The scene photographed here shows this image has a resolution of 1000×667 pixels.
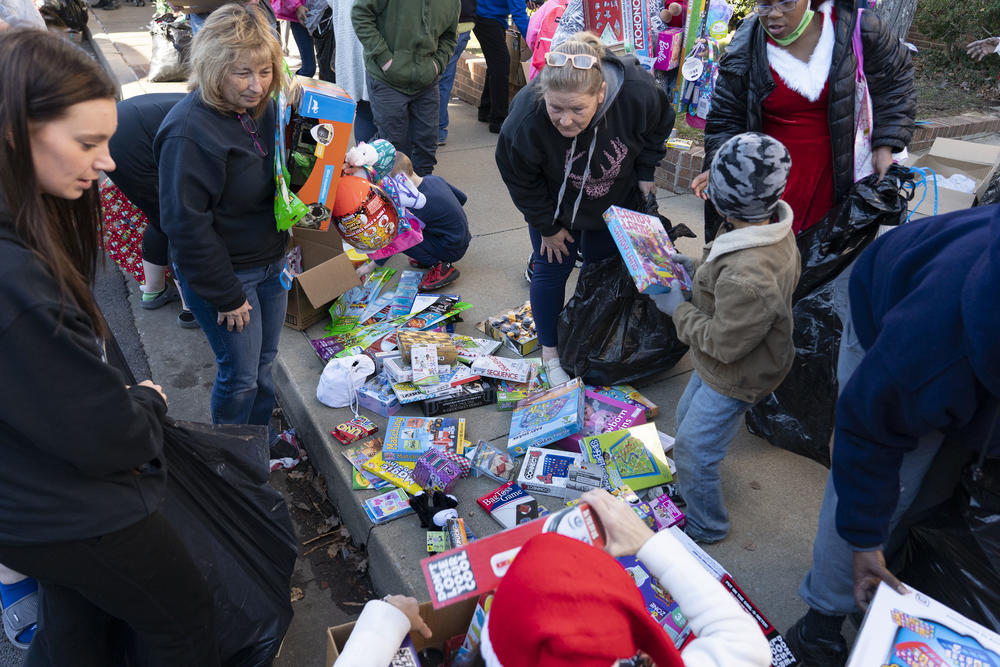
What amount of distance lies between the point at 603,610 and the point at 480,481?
1898 millimetres

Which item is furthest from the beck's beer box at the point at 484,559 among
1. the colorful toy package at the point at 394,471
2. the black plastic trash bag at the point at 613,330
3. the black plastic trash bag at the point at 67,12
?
the black plastic trash bag at the point at 67,12

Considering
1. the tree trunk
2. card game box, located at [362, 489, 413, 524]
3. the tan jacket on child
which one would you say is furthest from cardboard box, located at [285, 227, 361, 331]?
the tree trunk

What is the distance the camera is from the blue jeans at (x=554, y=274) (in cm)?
337

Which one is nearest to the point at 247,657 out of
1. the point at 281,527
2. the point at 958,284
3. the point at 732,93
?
the point at 281,527

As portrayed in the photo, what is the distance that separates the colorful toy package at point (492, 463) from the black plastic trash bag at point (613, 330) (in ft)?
2.10

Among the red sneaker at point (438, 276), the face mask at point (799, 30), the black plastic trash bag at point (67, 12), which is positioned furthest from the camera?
the black plastic trash bag at point (67, 12)

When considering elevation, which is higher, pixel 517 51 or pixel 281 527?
pixel 517 51

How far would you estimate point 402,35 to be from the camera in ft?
15.5

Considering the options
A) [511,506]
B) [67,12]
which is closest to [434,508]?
[511,506]

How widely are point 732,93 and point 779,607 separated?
217 centimetres

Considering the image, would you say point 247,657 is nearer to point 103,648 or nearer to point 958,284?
point 103,648

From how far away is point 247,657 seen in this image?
220 cm

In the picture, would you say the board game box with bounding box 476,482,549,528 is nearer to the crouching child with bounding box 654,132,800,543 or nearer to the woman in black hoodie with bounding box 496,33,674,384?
the crouching child with bounding box 654,132,800,543

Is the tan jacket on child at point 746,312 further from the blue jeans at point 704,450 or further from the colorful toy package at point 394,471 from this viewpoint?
the colorful toy package at point 394,471
